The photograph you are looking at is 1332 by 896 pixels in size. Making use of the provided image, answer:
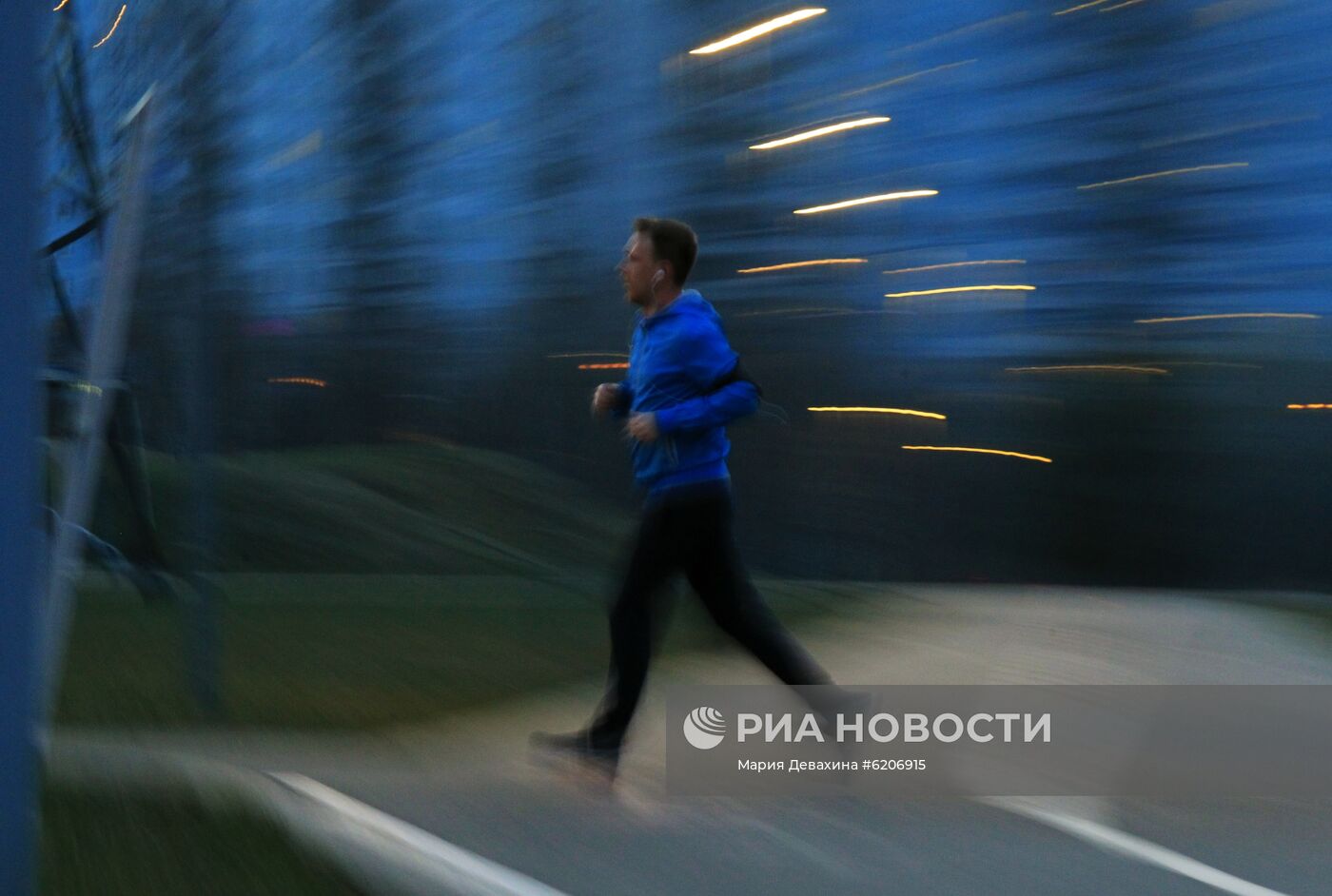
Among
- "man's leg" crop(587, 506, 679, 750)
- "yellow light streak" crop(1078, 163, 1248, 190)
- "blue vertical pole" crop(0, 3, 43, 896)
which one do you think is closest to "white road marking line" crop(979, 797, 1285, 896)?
"man's leg" crop(587, 506, 679, 750)

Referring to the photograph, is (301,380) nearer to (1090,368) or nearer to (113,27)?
(113,27)

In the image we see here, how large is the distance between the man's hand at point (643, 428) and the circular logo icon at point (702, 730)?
0.99 metres

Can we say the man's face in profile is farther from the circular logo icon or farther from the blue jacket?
the circular logo icon

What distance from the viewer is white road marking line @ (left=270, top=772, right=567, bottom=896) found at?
367 centimetres

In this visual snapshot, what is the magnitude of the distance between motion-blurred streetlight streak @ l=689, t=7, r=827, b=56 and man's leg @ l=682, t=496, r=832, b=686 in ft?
23.1

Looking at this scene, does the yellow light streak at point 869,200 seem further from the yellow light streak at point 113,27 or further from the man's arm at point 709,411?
the man's arm at point 709,411

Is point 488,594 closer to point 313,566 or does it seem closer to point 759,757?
point 313,566

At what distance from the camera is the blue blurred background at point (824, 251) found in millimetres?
9758

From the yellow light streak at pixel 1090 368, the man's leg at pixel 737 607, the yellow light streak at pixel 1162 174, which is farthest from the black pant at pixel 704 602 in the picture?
the yellow light streak at pixel 1162 174

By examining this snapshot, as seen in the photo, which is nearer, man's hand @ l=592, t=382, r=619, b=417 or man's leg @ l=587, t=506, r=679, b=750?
man's leg @ l=587, t=506, r=679, b=750

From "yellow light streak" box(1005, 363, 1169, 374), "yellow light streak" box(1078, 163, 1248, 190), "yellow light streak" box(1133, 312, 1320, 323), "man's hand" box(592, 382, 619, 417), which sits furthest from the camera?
"yellow light streak" box(1005, 363, 1169, 374)

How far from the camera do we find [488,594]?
10281 millimetres

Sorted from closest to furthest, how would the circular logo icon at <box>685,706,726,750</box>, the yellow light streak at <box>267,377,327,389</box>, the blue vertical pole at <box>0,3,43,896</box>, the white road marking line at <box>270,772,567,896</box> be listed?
1. the blue vertical pole at <box>0,3,43,896</box>
2. the white road marking line at <box>270,772,567,896</box>
3. the circular logo icon at <box>685,706,726,750</box>
4. the yellow light streak at <box>267,377,327,389</box>

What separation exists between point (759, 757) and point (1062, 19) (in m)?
7.05
